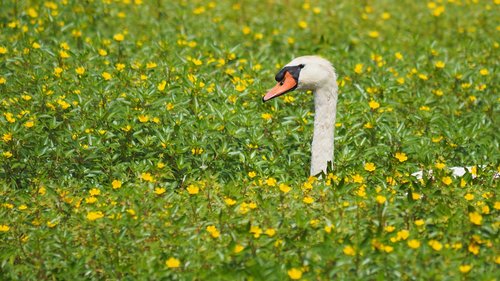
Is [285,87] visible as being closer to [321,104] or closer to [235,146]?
[321,104]

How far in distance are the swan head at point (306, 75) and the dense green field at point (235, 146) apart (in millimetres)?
484

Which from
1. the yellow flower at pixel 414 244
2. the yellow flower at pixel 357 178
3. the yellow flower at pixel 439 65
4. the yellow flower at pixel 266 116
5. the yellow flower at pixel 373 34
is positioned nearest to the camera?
the yellow flower at pixel 414 244

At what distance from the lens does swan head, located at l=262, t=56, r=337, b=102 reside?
6188 millimetres

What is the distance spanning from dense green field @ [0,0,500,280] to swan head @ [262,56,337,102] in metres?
0.48

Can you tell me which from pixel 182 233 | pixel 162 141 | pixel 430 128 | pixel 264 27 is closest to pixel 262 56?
pixel 264 27

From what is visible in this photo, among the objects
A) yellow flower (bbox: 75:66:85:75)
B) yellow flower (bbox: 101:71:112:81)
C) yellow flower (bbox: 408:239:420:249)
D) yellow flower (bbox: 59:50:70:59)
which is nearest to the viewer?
yellow flower (bbox: 408:239:420:249)

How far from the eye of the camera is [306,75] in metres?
6.23

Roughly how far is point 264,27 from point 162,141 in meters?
4.11

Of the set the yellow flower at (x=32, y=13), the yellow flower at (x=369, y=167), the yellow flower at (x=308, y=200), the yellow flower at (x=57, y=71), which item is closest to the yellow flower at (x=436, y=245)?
the yellow flower at (x=308, y=200)

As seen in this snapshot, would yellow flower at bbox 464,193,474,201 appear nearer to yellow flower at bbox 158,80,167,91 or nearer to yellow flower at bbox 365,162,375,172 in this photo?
yellow flower at bbox 365,162,375,172

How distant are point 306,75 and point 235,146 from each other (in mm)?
862

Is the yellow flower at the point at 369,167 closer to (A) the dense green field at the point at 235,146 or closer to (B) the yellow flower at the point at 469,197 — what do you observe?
(A) the dense green field at the point at 235,146

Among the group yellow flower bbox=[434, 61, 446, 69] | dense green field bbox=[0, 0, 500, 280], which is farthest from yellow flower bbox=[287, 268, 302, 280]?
yellow flower bbox=[434, 61, 446, 69]

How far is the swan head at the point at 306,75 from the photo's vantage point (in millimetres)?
6188
